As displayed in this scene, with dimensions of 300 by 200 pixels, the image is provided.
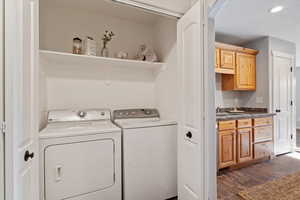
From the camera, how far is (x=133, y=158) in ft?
5.59

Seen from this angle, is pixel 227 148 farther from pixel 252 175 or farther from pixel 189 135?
pixel 189 135

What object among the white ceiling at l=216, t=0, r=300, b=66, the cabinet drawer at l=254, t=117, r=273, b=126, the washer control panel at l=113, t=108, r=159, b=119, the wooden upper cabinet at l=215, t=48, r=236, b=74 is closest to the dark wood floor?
the cabinet drawer at l=254, t=117, r=273, b=126

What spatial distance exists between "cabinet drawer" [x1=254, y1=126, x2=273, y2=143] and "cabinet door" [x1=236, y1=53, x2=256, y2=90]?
A: 2.84 ft

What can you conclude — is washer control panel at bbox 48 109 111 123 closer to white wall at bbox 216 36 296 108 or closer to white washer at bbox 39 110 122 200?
white washer at bbox 39 110 122 200

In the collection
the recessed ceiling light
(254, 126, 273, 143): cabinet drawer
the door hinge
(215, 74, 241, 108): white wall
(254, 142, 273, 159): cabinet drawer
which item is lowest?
(254, 142, 273, 159): cabinet drawer

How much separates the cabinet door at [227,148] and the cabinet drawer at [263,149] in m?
0.57

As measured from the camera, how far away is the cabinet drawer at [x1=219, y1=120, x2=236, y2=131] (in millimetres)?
2539

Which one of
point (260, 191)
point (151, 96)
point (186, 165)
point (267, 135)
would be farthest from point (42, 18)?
point (267, 135)

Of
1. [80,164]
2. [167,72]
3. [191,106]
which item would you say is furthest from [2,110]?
[167,72]

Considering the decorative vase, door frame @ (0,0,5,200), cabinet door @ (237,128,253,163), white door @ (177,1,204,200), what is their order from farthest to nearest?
cabinet door @ (237,128,253,163), the decorative vase, white door @ (177,1,204,200), door frame @ (0,0,5,200)

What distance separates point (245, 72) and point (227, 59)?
59cm

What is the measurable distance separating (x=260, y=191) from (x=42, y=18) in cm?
361

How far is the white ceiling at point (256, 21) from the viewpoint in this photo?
213cm

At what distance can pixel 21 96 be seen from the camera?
2.96 ft
